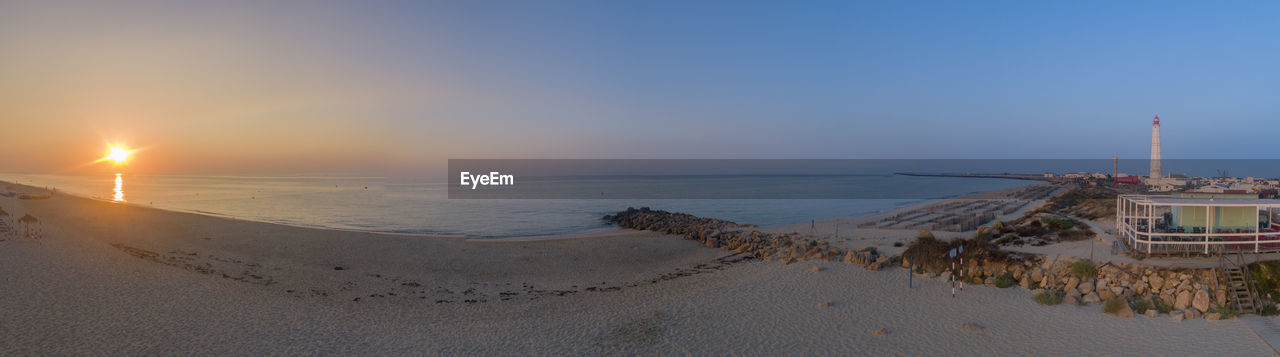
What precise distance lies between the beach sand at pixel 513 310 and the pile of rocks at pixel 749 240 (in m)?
0.84

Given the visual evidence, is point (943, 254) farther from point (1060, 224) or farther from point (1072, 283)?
point (1060, 224)

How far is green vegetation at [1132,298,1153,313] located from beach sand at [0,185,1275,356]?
0.35 m

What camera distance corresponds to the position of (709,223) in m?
29.2

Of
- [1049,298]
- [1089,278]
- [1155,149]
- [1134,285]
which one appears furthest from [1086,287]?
[1155,149]

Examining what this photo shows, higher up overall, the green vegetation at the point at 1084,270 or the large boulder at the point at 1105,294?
the green vegetation at the point at 1084,270

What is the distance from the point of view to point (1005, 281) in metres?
12.3

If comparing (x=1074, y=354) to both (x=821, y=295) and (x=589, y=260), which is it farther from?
(x=589, y=260)

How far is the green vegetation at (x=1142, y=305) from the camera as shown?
1004cm

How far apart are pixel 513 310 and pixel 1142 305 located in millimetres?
12135

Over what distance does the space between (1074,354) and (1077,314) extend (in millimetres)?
2341

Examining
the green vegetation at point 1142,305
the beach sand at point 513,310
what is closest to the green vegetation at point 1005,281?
the beach sand at point 513,310

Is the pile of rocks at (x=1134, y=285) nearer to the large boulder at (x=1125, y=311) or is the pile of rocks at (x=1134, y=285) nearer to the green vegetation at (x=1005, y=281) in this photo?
the green vegetation at (x=1005, y=281)

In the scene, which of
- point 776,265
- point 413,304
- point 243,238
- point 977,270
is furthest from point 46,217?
point 977,270

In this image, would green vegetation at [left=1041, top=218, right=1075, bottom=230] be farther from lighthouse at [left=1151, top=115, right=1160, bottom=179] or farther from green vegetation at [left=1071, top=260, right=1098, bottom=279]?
lighthouse at [left=1151, top=115, right=1160, bottom=179]
